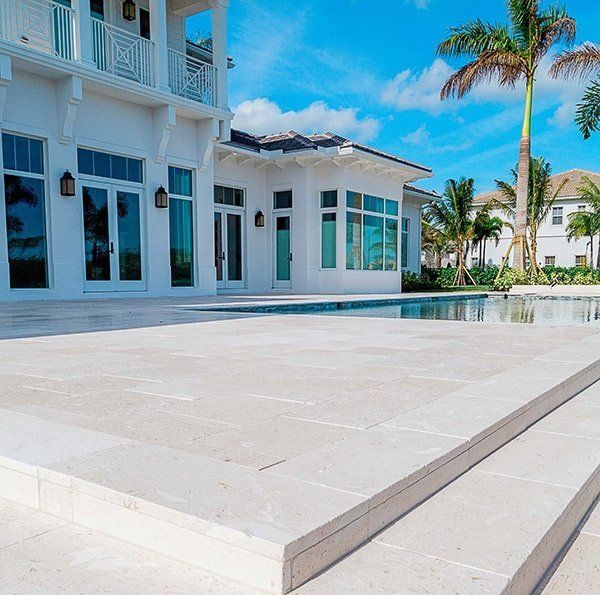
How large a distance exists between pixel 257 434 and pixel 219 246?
490 inches

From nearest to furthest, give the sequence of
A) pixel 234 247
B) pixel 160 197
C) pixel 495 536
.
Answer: pixel 495 536
pixel 160 197
pixel 234 247

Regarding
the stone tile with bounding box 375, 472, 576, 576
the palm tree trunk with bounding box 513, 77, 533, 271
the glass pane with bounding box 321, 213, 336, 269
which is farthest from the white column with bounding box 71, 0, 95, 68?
the palm tree trunk with bounding box 513, 77, 533, 271

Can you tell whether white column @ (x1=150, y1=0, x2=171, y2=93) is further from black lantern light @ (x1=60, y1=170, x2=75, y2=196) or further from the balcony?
black lantern light @ (x1=60, y1=170, x2=75, y2=196)

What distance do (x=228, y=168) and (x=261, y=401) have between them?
41.1ft

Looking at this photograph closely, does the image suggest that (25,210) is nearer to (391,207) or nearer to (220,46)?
(220,46)

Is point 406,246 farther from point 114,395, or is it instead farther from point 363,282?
point 114,395

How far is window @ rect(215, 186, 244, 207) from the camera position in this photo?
13.9m

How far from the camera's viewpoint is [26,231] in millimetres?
9383

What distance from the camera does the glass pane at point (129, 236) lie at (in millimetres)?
10867

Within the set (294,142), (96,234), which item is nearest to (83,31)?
(96,234)

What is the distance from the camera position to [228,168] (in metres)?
14.1

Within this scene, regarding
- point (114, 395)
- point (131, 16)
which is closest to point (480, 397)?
point (114, 395)

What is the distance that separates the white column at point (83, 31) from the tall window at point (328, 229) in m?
7.03

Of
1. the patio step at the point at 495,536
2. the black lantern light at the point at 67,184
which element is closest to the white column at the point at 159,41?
the black lantern light at the point at 67,184
